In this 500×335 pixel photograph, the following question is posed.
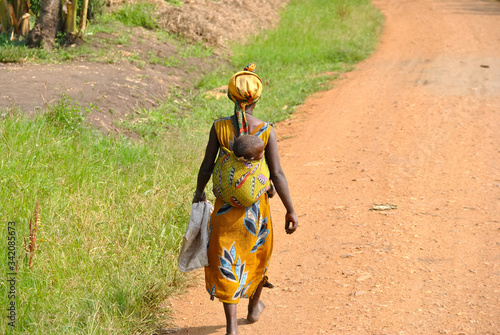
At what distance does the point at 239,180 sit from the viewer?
3053 mm

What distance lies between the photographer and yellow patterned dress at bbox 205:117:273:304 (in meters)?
3.20

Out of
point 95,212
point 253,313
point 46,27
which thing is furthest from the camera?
point 46,27

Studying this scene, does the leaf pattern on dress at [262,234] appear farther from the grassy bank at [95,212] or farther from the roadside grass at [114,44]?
the roadside grass at [114,44]

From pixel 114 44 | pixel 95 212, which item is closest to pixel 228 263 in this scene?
pixel 95 212

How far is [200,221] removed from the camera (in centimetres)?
334

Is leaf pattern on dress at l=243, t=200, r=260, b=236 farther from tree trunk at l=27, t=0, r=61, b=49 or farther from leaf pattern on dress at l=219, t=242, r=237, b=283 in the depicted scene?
tree trunk at l=27, t=0, r=61, b=49

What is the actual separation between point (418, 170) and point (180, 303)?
338cm

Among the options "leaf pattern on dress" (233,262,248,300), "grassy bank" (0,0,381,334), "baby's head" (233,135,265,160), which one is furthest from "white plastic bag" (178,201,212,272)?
"baby's head" (233,135,265,160)

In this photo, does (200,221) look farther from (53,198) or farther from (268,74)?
(268,74)

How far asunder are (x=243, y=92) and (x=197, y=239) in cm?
92

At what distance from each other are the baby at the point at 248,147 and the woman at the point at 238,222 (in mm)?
98

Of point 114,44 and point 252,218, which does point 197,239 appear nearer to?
point 252,218

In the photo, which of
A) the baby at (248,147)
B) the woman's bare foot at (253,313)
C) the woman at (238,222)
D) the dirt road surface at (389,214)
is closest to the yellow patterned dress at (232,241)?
the woman at (238,222)

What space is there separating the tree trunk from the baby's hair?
7604 mm
